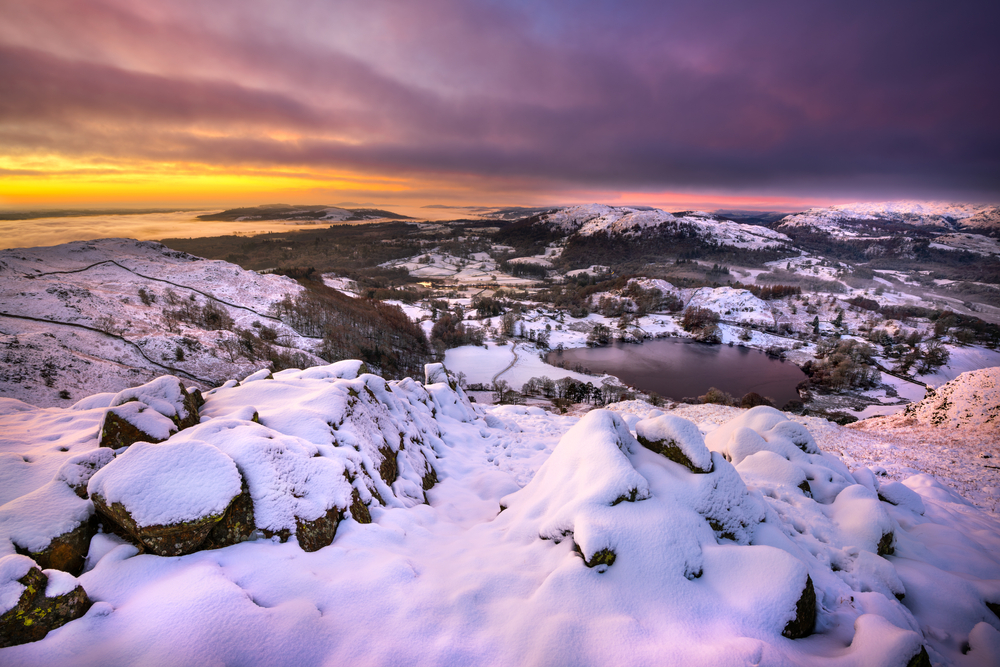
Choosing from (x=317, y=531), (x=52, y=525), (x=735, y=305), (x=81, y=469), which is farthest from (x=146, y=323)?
(x=735, y=305)

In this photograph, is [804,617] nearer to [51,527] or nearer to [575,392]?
[51,527]

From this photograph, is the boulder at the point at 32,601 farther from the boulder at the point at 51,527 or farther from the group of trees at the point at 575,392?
the group of trees at the point at 575,392

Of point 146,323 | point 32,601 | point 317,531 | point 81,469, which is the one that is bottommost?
point 317,531

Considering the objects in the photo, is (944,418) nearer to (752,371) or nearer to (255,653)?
(255,653)

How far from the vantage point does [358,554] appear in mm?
7066

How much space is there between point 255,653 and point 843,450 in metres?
30.7

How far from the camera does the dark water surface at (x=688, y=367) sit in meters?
73.9

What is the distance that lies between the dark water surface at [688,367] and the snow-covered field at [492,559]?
209 feet

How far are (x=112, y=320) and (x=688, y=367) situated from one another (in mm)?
99074

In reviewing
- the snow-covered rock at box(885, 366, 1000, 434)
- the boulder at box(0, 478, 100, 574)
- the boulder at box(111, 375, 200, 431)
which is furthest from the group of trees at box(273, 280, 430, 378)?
the snow-covered rock at box(885, 366, 1000, 434)

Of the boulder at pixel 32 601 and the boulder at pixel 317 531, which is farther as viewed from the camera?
the boulder at pixel 317 531

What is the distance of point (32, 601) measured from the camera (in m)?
4.43

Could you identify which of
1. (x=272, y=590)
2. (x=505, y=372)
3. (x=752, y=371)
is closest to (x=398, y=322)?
(x=505, y=372)

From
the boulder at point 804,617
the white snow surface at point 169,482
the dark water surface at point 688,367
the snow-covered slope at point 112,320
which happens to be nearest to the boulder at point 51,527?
the white snow surface at point 169,482
